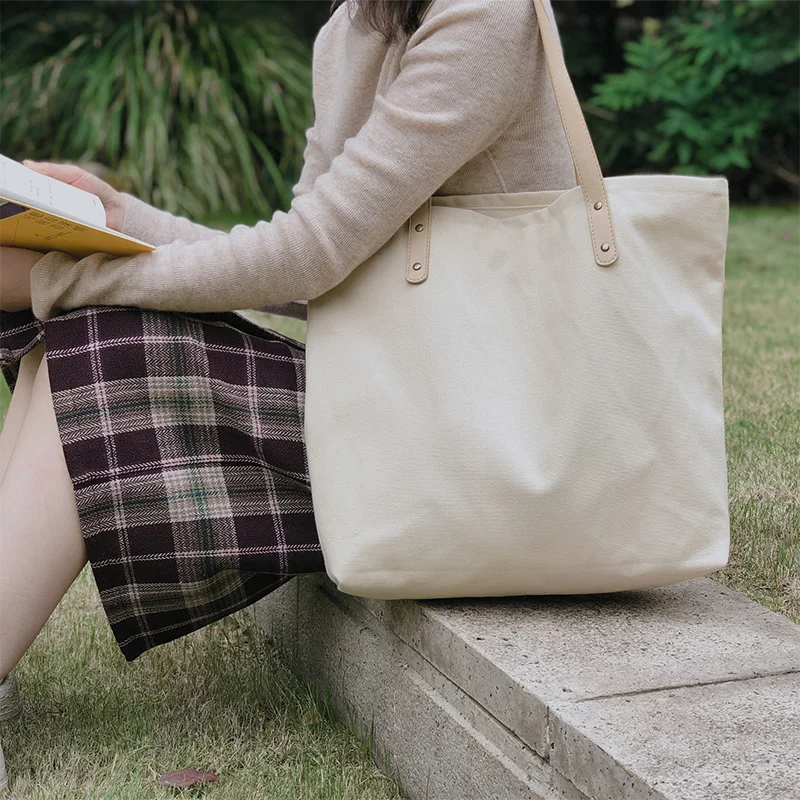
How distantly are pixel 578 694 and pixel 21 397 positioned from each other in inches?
37.2

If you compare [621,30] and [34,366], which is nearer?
[34,366]

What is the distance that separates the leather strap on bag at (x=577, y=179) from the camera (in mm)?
1382

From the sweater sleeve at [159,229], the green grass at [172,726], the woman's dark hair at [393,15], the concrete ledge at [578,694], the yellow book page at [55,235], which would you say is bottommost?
the green grass at [172,726]

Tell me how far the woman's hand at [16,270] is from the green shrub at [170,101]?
16.7 feet

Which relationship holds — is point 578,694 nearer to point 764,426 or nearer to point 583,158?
point 583,158

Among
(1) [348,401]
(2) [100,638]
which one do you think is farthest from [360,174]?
(2) [100,638]

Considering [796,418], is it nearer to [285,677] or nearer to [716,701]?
[285,677]

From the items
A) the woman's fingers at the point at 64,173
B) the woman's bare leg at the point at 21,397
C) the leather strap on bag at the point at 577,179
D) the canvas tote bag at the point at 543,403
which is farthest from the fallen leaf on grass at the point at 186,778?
the woman's fingers at the point at 64,173

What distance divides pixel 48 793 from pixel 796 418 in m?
1.79

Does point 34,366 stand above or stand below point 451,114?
below

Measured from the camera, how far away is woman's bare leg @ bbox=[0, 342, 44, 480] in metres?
1.73

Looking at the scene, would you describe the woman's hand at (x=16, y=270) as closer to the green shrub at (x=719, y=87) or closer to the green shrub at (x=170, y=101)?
the green shrub at (x=170, y=101)

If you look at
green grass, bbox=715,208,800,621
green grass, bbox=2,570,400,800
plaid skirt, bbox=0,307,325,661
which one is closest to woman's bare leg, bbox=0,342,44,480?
plaid skirt, bbox=0,307,325,661

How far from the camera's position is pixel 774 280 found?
461 cm
